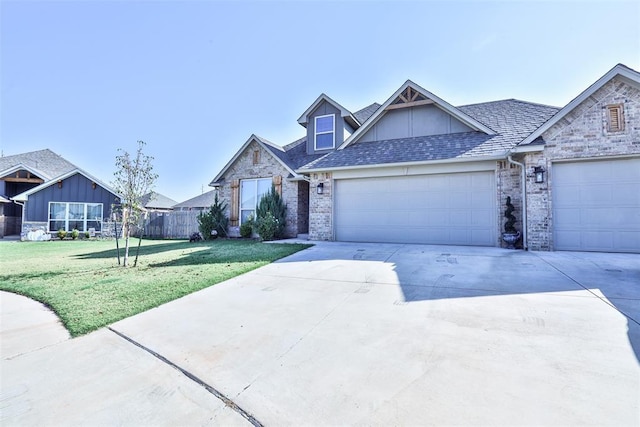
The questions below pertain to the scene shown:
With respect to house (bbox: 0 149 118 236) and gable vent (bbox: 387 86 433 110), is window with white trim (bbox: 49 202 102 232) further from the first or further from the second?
gable vent (bbox: 387 86 433 110)

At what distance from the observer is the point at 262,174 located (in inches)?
559

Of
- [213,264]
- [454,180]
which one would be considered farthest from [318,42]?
[213,264]

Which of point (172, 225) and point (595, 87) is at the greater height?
point (595, 87)

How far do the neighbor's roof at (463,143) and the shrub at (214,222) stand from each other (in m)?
5.51

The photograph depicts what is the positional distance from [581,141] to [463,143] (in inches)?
121

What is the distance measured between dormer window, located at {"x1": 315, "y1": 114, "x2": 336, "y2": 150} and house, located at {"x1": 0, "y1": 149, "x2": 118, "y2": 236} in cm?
1253

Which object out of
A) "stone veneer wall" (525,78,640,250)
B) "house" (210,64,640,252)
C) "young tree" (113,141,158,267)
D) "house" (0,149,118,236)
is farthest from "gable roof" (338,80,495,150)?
"house" (0,149,118,236)

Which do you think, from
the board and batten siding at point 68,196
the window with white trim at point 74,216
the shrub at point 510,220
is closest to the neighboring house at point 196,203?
the board and batten siding at point 68,196

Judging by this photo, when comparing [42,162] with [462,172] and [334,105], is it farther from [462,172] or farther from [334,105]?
A: [462,172]

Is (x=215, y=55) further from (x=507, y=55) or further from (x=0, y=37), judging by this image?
(x=507, y=55)

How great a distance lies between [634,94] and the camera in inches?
297

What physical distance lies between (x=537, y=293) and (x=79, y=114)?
20.0 m

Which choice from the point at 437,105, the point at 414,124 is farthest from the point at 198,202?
the point at 437,105

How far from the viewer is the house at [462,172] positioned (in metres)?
7.71
